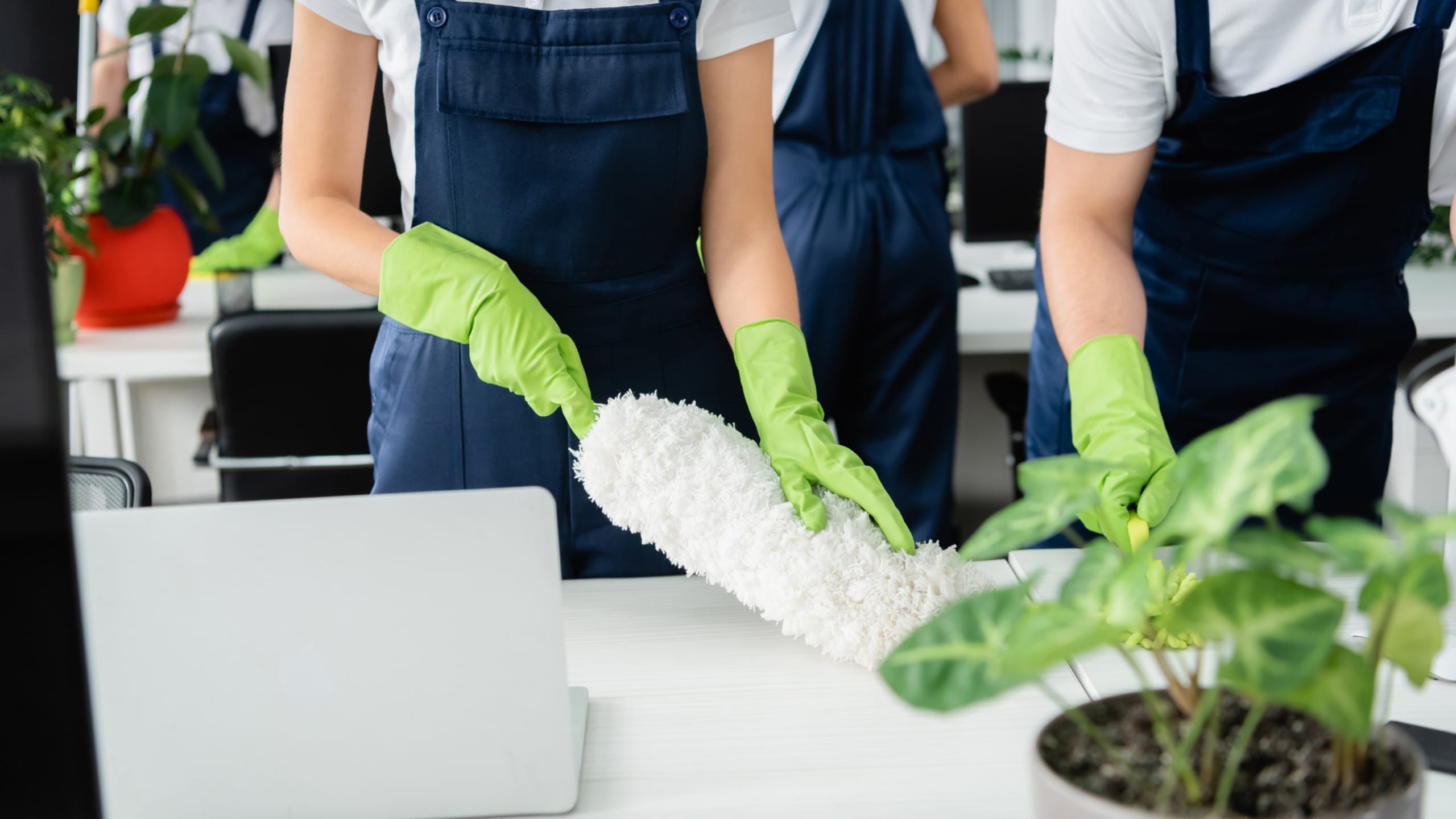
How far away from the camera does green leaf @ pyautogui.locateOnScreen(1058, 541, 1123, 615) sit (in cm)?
53

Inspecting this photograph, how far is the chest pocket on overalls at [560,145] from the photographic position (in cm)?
137

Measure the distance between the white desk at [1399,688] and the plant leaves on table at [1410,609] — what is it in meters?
0.27

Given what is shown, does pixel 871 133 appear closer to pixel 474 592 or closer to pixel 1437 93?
pixel 1437 93

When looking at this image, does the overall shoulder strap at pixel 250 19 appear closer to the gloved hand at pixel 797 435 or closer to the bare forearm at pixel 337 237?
the bare forearm at pixel 337 237

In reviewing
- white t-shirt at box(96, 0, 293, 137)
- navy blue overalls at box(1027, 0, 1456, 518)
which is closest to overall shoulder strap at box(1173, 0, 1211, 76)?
navy blue overalls at box(1027, 0, 1456, 518)

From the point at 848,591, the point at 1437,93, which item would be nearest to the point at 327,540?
the point at 848,591

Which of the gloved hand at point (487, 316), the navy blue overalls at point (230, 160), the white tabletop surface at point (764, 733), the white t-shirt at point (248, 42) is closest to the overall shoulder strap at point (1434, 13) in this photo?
the white tabletop surface at point (764, 733)

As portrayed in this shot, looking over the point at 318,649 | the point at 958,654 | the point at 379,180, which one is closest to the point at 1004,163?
the point at 379,180

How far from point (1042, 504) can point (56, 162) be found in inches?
88.2

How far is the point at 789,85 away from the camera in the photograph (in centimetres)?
231

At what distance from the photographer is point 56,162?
227cm

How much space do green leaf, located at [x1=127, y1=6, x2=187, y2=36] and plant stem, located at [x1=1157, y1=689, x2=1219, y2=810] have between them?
2.31 meters

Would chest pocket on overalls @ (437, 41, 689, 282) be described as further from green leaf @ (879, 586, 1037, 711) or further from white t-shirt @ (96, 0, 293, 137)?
white t-shirt @ (96, 0, 293, 137)

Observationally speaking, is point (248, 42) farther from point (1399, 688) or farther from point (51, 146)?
point (1399, 688)
